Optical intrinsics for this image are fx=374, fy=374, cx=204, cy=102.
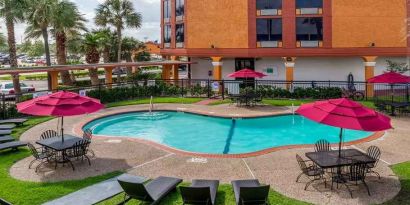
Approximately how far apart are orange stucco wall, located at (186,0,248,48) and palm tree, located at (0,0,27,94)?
14.0 m

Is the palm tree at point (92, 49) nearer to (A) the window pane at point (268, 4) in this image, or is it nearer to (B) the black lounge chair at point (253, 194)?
(A) the window pane at point (268, 4)

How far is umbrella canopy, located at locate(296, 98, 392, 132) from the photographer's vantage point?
947cm

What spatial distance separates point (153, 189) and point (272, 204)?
2923 mm

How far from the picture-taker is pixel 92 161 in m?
12.7

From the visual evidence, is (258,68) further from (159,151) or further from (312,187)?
(312,187)

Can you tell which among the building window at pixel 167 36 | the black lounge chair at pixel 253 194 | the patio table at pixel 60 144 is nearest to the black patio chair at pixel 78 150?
the patio table at pixel 60 144


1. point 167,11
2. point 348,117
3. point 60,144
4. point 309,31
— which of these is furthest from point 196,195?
point 167,11

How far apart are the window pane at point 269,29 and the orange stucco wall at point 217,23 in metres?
1.14

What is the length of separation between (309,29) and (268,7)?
4.01m

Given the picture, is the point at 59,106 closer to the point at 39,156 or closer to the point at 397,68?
the point at 39,156

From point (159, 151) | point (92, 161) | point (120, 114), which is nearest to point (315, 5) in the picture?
point (120, 114)

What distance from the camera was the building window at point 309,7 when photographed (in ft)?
104

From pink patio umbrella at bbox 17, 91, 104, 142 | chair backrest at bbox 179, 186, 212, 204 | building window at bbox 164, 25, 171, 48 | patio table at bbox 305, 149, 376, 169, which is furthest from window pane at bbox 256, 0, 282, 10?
chair backrest at bbox 179, 186, 212, 204

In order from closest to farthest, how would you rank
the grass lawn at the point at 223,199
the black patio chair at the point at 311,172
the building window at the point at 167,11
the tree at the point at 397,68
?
the grass lawn at the point at 223,199
the black patio chair at the point at 311,172
the tree at the point at 397,68
the building window at the point at 167,11
